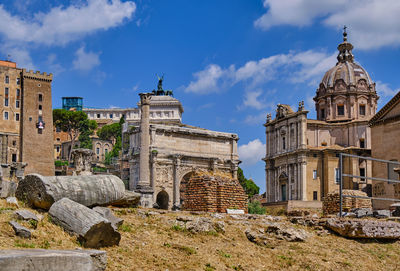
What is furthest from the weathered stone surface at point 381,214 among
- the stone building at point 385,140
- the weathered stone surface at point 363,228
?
the stone building at point 385,140

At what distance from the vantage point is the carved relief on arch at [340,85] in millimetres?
66375

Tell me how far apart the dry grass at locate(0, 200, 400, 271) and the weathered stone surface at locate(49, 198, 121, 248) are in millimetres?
154

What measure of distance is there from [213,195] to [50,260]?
8.22 m

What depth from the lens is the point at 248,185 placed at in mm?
87250

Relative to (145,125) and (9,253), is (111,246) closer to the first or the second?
(9,253)

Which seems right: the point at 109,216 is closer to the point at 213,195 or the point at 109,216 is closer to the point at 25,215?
the point at 25,215

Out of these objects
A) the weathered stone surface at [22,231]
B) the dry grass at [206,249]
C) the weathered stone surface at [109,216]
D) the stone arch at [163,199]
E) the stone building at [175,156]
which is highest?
the stone building at [175,156]

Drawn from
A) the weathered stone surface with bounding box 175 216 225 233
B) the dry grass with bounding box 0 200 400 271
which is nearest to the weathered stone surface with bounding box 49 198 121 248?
the dry grass with bounding box 0 200 400 271

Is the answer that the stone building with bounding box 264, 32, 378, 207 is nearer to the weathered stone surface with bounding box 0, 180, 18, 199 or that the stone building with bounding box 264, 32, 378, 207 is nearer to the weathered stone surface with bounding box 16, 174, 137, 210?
the weathered stone surface with bounding box 0, 180, 18, 199

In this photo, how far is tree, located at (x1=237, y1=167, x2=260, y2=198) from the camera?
8544 cm

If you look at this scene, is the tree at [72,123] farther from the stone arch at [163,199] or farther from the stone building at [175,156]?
the stone arch at [163,199]

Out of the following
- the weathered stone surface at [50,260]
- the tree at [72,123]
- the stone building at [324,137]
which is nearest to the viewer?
the weathered stone surface at [50,260]

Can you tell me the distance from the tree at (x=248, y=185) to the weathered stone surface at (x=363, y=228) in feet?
234

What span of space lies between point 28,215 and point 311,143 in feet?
179
